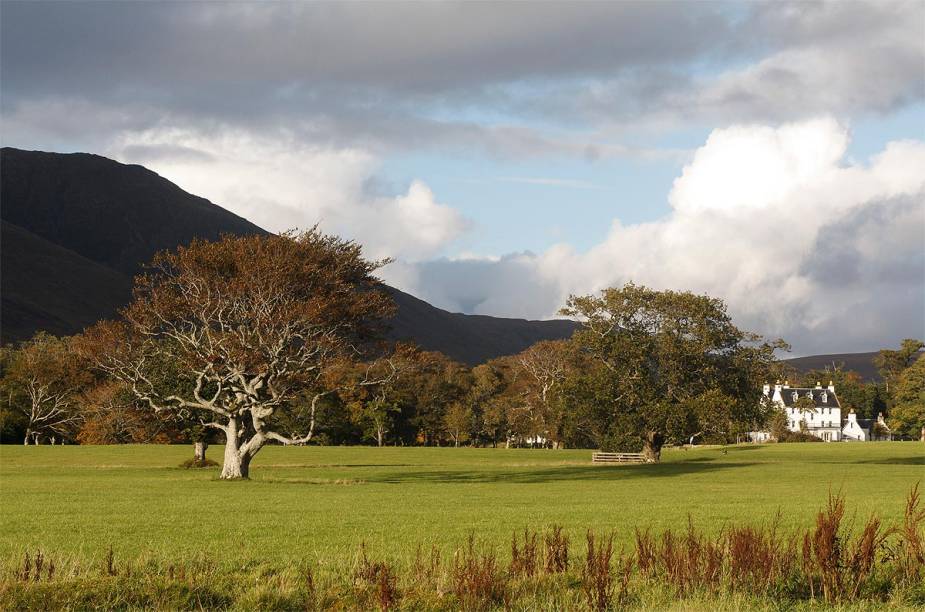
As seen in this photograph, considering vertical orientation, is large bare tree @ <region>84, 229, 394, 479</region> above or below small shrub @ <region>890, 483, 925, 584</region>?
above

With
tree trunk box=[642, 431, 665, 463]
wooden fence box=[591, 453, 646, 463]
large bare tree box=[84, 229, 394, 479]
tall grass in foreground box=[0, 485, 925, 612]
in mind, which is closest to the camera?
tall grass in foreground box=[0, 485, 925, 612]

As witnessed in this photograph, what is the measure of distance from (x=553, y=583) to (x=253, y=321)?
43.5m

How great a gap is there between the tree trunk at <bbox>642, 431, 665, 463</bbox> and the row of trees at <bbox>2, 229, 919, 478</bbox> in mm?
185

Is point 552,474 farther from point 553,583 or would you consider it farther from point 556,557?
point 553,583

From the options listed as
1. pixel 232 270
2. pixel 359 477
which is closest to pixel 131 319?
pixel 232 270

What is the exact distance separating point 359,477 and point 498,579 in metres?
47.7

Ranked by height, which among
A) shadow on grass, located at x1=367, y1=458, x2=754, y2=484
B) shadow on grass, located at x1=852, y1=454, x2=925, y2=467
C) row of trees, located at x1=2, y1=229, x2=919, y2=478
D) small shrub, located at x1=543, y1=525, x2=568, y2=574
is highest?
row of trees, located at x1=2, y1=229, x2=919, y2=478

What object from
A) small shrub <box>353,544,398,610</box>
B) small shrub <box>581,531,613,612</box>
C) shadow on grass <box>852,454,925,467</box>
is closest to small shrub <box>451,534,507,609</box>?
small shrub <box>353,544,398,610</box>

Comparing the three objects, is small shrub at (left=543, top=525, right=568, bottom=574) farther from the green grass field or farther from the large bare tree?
the large bare tree

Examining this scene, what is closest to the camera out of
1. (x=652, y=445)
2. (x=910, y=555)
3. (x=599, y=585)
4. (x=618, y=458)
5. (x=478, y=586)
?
(x=599, y=585)

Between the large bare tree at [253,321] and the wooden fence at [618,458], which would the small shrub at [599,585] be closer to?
the large bare tree at [253,321]

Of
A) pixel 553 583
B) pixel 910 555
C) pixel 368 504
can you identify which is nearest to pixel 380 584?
pixel 553 583

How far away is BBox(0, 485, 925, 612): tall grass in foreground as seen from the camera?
1454cm

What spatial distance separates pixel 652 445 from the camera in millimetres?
84250
